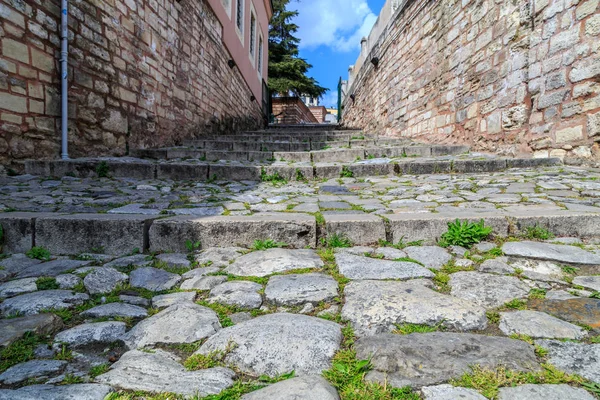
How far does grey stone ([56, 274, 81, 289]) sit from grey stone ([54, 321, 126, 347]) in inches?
16.9

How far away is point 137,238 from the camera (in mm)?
2105

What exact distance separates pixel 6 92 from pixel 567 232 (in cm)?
492

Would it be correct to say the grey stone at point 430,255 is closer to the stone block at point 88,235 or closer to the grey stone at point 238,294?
the grey stone at point 238,294

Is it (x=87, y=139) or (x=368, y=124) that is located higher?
(x=368, y=124)

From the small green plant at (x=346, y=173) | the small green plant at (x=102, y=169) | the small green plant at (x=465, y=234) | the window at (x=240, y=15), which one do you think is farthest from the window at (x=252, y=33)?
the small green plant at (x=465, y=234)

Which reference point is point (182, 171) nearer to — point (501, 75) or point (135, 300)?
point (135, 300)

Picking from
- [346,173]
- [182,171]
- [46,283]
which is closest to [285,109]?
[346,173]

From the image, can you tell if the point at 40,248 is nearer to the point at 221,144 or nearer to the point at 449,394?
the point at 449,394

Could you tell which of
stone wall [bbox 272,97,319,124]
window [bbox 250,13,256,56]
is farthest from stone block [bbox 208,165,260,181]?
stone wall [bbox 272,97,319,124]

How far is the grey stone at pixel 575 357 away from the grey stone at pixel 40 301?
1.75m

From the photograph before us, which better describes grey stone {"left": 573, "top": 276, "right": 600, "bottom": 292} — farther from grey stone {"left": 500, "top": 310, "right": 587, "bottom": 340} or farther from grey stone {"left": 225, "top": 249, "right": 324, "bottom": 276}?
grey stone {"left": 225, "top": 249, "right": 324, "bottom": 276}

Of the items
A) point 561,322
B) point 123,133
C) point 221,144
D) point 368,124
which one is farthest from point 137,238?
point 368,124

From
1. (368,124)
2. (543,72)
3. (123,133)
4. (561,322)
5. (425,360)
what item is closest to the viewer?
(425,360)

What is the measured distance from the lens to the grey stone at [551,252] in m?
1.72
